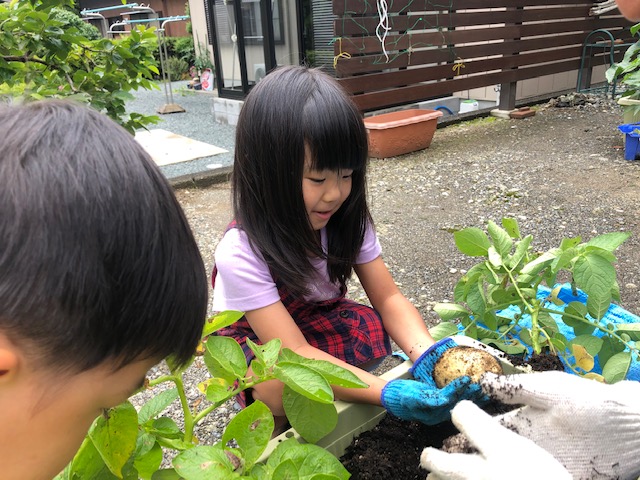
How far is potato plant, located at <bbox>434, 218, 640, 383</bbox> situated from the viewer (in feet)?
3.35

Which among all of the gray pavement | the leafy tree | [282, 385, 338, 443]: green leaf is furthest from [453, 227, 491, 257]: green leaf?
the gray pavement

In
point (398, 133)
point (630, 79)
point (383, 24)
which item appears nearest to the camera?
point (630, 79)

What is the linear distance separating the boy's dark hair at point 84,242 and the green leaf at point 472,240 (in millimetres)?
761

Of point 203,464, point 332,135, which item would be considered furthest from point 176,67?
point 203,464

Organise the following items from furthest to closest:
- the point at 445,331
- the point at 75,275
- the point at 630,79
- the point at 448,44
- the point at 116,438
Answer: the point at 448,44 → the point at 630,79 → the point at 445,331 → the point at 116,438 → the point at 75,275

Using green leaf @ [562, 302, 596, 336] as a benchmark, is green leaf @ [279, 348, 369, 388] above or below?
above

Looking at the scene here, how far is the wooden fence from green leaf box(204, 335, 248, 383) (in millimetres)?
3821

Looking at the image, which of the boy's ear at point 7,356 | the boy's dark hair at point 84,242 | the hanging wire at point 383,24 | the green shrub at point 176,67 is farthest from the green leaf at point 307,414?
the green shrub at point 176,67

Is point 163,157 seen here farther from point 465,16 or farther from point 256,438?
point 256,438

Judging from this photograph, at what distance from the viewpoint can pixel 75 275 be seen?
1.45ft

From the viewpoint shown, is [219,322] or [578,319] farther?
[578,319]

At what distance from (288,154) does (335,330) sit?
52 centimetres

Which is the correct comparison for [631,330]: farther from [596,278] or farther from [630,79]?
[630,79]

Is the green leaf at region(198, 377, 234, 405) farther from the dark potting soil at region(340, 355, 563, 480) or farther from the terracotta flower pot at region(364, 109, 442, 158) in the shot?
the terracotta flower pot at region(364, 109, 442, 158)
